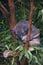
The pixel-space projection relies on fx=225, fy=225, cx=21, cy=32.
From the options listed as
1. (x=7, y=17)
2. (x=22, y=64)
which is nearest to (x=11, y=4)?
(x=7, y=17)

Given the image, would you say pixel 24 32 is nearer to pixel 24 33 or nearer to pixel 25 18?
pixel 24 33

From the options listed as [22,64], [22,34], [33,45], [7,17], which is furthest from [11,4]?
[22,64]

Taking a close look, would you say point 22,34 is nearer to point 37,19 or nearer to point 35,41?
point 35,41

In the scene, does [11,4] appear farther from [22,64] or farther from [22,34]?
[22,64]

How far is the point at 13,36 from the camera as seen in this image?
5.38ft

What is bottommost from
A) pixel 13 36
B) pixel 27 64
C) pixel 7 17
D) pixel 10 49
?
pixel 27 64

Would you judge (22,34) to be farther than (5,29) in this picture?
No

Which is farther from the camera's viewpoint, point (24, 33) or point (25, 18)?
point (25, 18)

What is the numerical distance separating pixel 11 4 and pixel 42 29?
1.05 feet

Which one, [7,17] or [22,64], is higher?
[7,17]

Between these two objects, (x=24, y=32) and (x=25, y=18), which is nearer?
(x=24, y=32)

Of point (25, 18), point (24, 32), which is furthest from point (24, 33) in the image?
point (25, 18)

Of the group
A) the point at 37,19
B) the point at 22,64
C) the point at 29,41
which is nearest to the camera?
the point at 29,41

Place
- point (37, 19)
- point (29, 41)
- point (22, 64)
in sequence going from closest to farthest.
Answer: point (29, 41)
point (22, 64)
point (37, 19)
